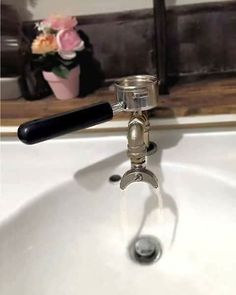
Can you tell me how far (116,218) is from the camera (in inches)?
23.3

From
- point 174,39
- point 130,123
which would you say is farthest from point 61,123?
point 174,39

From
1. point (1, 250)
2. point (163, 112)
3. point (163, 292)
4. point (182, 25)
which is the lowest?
point (163, 292)

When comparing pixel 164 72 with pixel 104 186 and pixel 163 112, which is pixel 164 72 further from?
pixel 104 186

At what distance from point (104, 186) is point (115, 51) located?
282 millimetres

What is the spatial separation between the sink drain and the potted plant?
0.96ft

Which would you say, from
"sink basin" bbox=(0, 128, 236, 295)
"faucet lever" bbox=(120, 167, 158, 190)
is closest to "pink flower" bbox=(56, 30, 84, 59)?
"sink basin" bbox=(0, 128, 236, 295)

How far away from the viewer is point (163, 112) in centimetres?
60

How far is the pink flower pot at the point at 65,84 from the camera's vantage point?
667mm

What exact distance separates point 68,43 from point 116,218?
1.00 feet

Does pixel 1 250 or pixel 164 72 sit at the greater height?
pixel 164 72

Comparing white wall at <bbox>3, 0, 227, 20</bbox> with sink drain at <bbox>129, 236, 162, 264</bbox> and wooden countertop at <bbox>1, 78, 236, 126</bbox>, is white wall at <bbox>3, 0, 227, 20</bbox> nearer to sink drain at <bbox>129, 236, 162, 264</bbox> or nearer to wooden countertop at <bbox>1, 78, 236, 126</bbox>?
wooden countertop at <bbox>1, 78, 236, 126</bbox>

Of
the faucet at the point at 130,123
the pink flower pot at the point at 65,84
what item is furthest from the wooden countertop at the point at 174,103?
the faucet at the point at 130,123

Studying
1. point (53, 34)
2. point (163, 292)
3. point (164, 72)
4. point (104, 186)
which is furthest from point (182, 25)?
point (163, 292)

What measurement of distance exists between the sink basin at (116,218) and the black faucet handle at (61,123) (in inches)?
5.6
